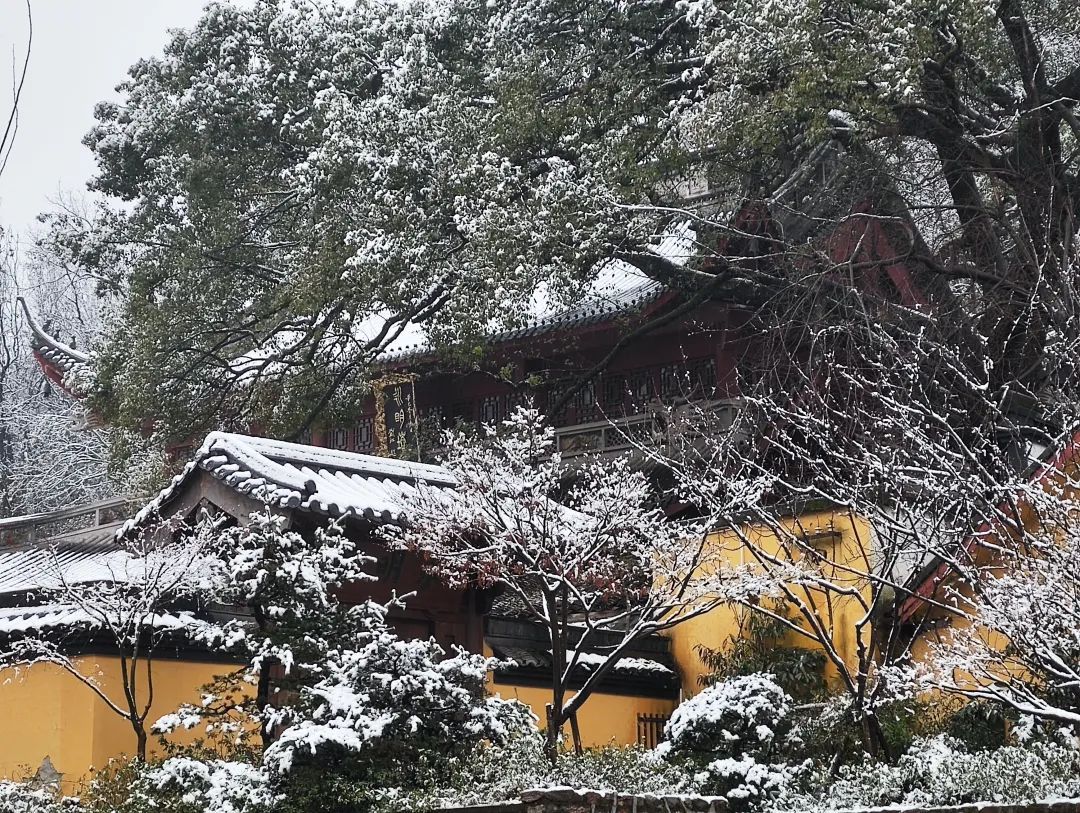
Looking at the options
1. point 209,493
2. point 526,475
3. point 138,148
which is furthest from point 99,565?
point 138,148

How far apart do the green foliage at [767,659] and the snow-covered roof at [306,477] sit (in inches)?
166

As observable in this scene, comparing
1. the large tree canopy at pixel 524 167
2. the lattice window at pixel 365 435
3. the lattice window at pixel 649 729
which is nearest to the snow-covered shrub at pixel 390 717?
the large tree canopy at pixel 524 167

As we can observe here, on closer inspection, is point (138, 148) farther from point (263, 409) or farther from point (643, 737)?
point (643, 737)

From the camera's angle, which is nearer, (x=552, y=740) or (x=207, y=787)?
(x=207, y=787)

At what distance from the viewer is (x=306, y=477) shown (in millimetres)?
11492

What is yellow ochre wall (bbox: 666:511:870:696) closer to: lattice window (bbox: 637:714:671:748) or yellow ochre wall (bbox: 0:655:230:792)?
lattice window (bbox: 637:714:671:748)

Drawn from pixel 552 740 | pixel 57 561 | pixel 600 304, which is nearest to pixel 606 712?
pixel 552 740

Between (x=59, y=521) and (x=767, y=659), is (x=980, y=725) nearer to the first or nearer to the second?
(x=767, y=659)

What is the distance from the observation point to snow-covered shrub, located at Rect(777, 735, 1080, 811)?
8.75m

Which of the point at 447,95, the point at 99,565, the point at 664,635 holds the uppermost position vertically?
the point at 447,95

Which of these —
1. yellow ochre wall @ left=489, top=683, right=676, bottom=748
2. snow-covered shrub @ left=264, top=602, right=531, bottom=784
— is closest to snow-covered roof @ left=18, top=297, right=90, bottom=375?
yellow ochre wall @ left=489, top=683, right=676, bottom=748

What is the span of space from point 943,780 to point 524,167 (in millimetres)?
10976

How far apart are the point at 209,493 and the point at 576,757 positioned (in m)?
4.32

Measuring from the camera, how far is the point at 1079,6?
14.1m
